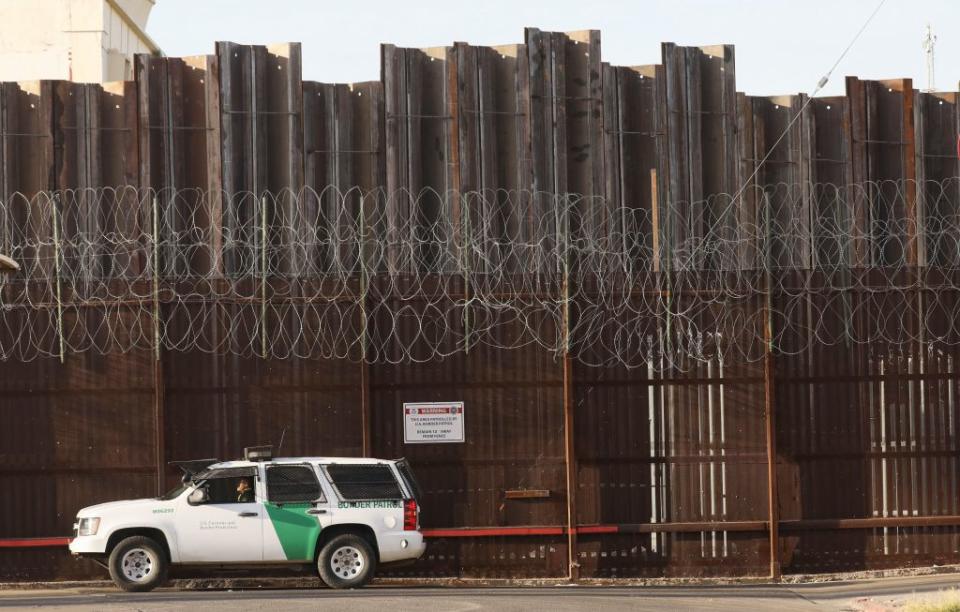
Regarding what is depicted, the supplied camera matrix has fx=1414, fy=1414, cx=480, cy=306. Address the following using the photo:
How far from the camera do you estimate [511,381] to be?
19312mm

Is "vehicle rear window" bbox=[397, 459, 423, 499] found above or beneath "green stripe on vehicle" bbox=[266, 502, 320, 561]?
above

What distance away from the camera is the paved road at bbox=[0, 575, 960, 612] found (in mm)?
15375

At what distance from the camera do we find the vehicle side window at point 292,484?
17.4 m

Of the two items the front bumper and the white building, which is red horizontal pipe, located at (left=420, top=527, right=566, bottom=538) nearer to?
the front bumper

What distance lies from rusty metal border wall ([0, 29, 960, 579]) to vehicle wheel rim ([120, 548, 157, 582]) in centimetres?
191

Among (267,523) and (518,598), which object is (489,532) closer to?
(518,598)

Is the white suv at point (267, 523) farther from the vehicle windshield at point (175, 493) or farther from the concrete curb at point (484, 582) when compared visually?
the concrete curb at point (484, 582)

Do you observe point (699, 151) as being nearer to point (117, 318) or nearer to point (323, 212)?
point (323, 212)

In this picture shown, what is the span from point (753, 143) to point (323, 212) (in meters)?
6.07

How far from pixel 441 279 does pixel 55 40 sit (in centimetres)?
1695

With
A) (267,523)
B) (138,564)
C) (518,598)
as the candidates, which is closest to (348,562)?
(267,523)

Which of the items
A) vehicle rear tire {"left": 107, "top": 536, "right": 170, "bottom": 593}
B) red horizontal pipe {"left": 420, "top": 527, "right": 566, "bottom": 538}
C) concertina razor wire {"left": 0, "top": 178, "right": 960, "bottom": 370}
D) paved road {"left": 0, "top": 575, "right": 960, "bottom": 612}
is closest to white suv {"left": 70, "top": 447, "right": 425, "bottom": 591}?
vehicle rear tire {"left": 107, "top": 536, "right": 170, "bottom": 593}

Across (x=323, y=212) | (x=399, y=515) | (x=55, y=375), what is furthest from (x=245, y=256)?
(x=399, y=515)

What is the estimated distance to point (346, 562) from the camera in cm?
1738
